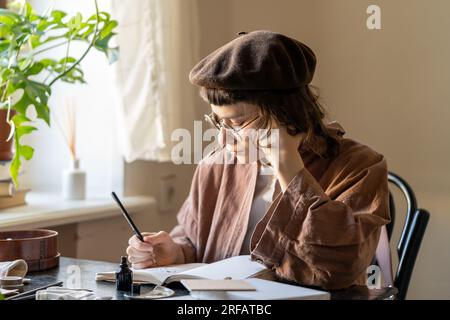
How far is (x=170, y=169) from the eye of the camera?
225cm

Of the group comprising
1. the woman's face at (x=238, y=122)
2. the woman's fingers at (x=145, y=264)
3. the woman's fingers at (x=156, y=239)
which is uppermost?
the woman's face at (x=238, y=122)

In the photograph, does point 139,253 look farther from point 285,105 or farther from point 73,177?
point 73,177

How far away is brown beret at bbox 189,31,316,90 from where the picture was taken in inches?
46.1

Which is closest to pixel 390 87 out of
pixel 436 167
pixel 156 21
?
pixel 436 167

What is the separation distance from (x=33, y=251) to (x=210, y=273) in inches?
14.2

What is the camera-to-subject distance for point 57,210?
1759mm

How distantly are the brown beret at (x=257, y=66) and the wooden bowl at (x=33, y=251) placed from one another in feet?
1.38

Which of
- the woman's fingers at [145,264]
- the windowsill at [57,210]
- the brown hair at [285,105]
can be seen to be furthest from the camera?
the windowsill at [57,210]

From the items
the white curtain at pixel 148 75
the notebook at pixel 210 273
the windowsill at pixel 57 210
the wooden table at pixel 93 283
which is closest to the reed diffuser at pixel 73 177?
the windowsill at pixel 57 210

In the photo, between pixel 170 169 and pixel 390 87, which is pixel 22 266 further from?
pixel 390 87

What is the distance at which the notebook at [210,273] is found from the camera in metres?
1.12

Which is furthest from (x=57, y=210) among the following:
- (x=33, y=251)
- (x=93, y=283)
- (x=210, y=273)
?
(x=210, y=273)

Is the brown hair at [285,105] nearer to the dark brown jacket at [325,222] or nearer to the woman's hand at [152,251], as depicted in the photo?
the dark brown jacket at [325,222]

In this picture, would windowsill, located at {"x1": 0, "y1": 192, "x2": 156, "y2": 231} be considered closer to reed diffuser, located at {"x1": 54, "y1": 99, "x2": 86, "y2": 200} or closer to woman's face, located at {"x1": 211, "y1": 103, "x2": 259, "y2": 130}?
reed diffuser, located at {"x1": 54, "y1": 99, "x2": 86, "y2": 200}
